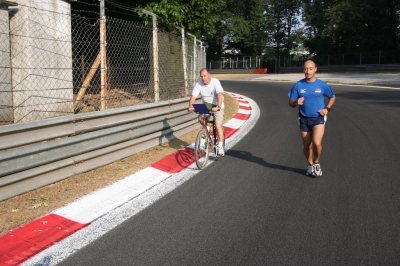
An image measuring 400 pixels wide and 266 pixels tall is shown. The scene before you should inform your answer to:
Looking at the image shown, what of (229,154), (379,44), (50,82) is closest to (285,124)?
(229,154)

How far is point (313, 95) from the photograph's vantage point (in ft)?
20.8

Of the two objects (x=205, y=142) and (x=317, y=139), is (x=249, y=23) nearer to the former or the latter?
(x=205, y=142)

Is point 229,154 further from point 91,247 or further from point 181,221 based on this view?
point 91,247

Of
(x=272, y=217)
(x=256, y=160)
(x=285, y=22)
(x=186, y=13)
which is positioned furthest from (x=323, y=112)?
(x=285, y=22)

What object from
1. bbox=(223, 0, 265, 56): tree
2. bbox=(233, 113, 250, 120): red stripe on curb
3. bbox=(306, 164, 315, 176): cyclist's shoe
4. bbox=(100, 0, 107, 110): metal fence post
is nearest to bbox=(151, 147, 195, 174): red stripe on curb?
bbox=(100, 0, 107, 110): metal fence post

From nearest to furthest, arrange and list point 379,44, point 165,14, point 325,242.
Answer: point 325,242 < point 165,14 < point 379,44

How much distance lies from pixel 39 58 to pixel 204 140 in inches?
135

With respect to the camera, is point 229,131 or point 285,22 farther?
point 285,22

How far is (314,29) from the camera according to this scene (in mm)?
67688

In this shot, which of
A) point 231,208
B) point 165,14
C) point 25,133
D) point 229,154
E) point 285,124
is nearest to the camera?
point 231,208

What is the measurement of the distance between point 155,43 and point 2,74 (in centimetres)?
291

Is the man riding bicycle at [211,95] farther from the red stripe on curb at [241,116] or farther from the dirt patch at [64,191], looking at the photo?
the red stripe on curb at [241,116]

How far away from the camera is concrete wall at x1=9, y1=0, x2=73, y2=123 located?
761 cm

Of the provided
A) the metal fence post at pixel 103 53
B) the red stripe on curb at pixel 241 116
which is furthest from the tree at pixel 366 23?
the metal fence post at pixel 103 53
